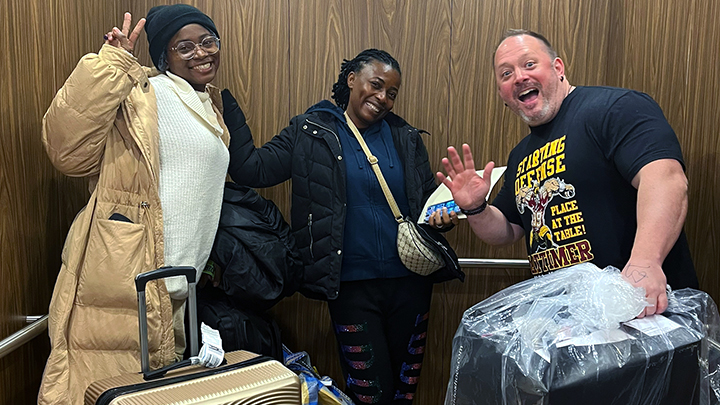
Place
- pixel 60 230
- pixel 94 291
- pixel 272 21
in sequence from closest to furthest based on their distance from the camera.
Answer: pixel 94 291
pixel 60 230
pixel 272 21

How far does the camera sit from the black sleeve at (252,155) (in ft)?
6.17

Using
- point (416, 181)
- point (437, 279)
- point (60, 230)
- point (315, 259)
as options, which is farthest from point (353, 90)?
point (60, 230)

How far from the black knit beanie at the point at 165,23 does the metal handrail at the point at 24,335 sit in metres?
0.83

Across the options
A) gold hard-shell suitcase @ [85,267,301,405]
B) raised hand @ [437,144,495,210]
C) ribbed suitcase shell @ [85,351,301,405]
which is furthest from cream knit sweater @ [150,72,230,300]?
raised hand @ [437,144,495,210]

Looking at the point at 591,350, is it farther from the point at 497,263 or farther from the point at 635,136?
the point at 497,263

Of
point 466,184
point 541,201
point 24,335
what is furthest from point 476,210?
point 24,335

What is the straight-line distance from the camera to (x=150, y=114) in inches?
59.4

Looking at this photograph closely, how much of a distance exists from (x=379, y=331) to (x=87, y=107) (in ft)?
3.70

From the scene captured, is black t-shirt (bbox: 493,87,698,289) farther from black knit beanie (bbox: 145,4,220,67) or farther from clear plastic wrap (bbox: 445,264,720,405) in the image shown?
black knit beanie (bbox: 145,4,220,67)

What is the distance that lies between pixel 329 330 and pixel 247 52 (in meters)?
1.24

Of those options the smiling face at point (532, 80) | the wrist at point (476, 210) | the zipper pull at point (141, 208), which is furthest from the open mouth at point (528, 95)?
the zipper pull at point (141, 208)

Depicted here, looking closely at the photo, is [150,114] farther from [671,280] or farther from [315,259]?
[671,280]

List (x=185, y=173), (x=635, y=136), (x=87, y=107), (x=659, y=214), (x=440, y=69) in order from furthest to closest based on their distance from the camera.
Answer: (x=440, y=69) → (x=185, y=173) → (x=87, y=107) → (x=635, y=136) → (x=659, y=214)

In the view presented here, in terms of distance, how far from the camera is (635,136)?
4.13 ft
